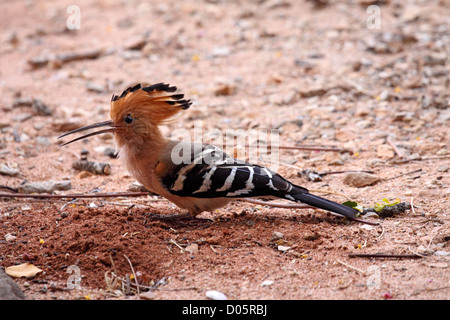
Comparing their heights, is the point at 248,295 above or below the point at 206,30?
below

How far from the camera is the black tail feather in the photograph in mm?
3945

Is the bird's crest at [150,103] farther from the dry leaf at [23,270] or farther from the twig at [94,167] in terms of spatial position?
the dry leaf at [23,270]

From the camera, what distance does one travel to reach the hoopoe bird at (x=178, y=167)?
13.3ft

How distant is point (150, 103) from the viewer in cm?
437

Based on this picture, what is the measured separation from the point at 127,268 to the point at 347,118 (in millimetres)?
3704

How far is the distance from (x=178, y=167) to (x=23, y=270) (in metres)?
1.44

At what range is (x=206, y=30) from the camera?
352 inches

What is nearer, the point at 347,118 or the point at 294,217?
the point at 294,217

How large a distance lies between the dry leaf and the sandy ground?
47 millimetres

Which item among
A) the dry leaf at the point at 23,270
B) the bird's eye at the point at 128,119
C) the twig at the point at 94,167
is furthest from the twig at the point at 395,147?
the dry leaf at the point at 23,270

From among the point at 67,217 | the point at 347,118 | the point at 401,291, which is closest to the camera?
the point at 401,291

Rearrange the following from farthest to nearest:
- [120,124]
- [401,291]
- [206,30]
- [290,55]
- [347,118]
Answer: [206,30] → [290,55] → [347,118] → [120,124] → [401,291]

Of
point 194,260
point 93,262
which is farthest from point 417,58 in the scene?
point 93,262

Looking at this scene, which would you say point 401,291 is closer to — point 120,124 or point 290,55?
point 120,124
